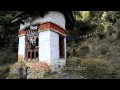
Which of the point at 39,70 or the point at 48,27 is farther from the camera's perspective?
the point at 48,27

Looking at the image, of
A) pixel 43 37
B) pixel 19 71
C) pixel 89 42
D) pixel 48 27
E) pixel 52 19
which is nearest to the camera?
pixel 48 27

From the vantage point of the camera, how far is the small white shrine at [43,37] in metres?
11.3

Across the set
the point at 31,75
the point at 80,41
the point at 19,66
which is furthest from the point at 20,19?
the point at 80,41

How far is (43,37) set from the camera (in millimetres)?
11453

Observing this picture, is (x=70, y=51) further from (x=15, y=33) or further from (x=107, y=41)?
(x=15, y=33)

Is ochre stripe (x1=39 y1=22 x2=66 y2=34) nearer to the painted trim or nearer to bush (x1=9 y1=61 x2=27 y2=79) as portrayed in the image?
the painted trim

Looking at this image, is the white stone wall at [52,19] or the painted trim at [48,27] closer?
the painted trim at [48,27]

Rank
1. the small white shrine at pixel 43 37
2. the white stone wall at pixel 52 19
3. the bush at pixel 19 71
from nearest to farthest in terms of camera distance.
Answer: the small white shrine at pixel 43 37
the white stone wall at pixel 52 19
the bush at pixel 19 71

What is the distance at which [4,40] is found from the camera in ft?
68.8

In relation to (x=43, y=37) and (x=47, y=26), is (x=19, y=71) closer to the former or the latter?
(x=43, y=37)

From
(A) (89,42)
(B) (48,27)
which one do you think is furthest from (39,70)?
(A) (89,42)

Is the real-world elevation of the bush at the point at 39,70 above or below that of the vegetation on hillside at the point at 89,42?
below

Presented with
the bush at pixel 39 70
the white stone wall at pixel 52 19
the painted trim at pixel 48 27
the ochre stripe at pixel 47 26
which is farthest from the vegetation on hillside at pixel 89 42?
the bush at pixel 39 70

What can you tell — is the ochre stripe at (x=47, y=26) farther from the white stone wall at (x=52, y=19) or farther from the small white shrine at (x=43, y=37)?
the white stone wall at (x=52, y=19)
